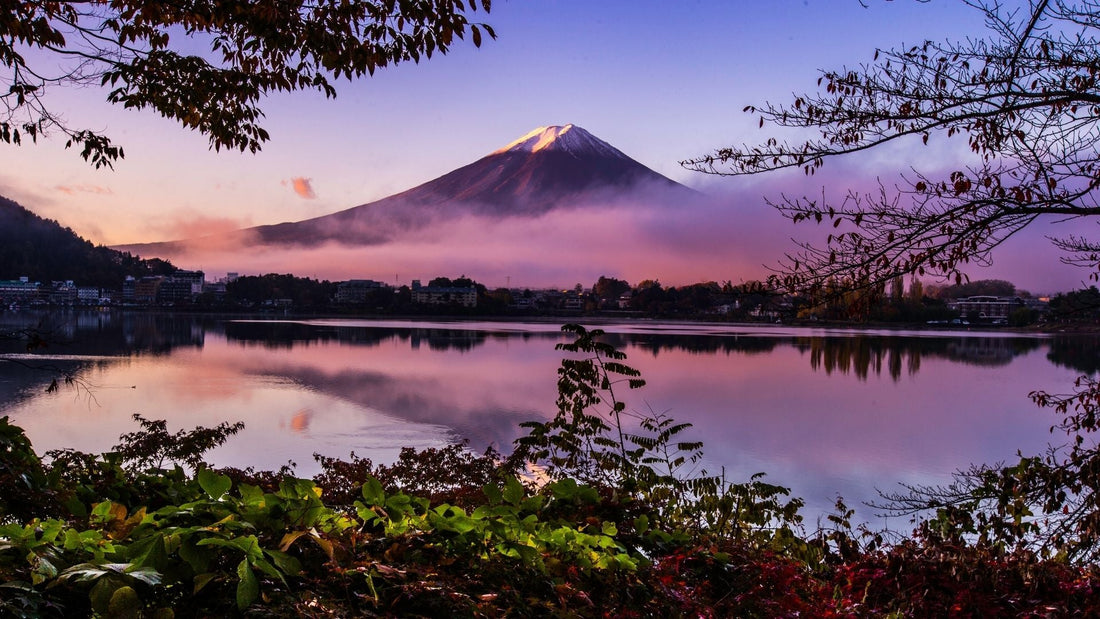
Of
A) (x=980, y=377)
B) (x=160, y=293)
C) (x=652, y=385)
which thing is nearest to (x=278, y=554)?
(x=652, y=385)

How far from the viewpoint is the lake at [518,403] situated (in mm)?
11492

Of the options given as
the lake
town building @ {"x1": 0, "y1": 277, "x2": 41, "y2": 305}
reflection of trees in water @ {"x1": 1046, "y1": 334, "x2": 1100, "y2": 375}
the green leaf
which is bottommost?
the lake

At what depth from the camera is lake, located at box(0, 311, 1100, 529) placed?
11.5 m

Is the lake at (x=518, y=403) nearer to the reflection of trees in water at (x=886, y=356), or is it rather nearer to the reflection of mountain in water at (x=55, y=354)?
the reflection of mountain in water at (x=55, y=354)

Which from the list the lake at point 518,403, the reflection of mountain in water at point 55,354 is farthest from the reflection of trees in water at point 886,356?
the reflection of mountain in water at point 55,354

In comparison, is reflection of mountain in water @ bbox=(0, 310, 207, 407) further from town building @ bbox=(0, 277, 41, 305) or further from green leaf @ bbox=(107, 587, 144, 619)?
town building @ bbox=(0, 277, 41, 305)

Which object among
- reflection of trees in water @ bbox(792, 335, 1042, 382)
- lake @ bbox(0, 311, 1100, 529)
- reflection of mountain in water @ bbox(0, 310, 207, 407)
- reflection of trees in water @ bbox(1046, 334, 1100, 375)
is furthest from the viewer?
reflection of trees in water @ bbox(792, 335, 1042, 382)

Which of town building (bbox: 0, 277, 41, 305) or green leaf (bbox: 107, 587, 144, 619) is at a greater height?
town building (bbox: 0, 277, 41, 305)

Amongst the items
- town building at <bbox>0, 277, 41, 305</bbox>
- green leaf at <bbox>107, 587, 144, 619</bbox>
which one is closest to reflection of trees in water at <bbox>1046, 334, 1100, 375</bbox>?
green leaf at <bbox>107, 587, 144, 619</bbox>

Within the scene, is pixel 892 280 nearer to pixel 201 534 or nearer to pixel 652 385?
pixel 201 534

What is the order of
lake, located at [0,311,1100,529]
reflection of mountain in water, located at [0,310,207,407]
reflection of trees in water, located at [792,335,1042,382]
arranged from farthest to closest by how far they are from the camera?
reflection of trees in water, located at [792,335,1042,382] < lake, located at [0,311,1100,529] < reflection of mountain in water, located at [0,310,207,407]

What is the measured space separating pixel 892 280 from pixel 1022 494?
1388 millimetres

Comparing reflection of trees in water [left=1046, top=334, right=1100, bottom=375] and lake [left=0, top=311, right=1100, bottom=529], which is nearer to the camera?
lake [left=0, top=311, right=1100, bottom=529]

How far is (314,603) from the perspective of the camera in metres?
1.46
